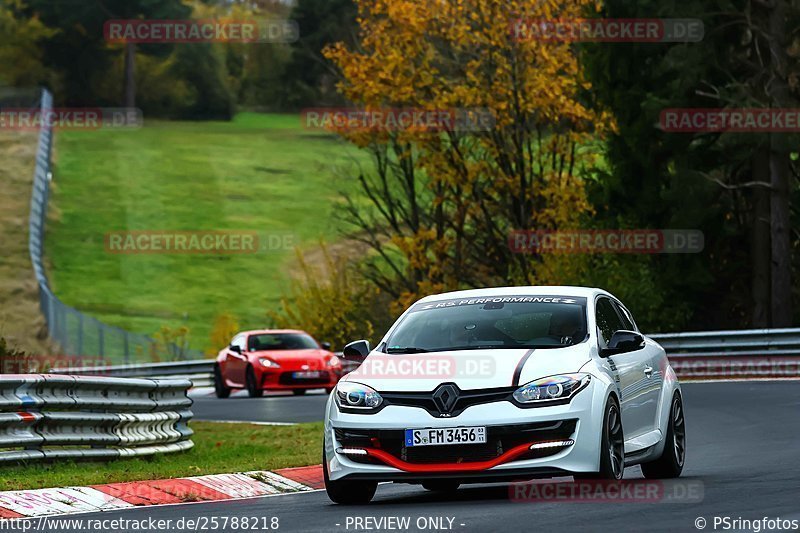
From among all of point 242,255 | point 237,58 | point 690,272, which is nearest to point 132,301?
point 242,255

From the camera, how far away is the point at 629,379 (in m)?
13.7

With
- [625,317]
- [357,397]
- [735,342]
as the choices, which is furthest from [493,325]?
[735,342]

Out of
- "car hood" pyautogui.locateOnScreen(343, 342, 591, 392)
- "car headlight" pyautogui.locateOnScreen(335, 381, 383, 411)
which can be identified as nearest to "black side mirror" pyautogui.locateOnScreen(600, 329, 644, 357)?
"car hood" pyautogui.locateOnScreen(343, 342, 591, 392)

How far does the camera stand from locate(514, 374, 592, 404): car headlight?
12477 millimetres

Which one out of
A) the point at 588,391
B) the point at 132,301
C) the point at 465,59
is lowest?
the point at 132,301

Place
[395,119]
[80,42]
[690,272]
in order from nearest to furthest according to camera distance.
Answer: [690,272] → [395,119] → [80,42]

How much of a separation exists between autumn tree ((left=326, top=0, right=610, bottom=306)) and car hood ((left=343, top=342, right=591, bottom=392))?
28.4m

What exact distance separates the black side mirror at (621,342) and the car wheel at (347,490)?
2.02 metres

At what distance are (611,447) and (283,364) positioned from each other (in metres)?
22.3

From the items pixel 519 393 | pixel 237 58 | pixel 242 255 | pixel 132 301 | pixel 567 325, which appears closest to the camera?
pixel 519 393

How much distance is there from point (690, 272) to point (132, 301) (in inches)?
1339

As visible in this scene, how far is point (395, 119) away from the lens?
4538cm

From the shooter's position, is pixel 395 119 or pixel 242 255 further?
pixel 242 255

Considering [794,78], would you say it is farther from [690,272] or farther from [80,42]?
[80,42]
